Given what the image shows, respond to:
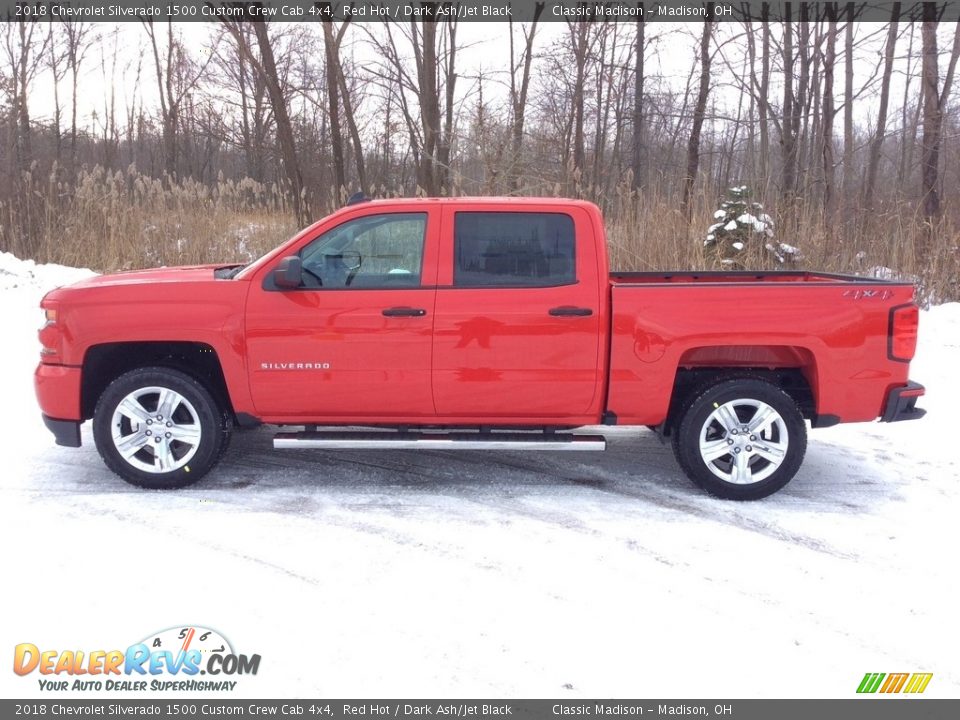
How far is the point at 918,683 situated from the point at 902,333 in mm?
2339

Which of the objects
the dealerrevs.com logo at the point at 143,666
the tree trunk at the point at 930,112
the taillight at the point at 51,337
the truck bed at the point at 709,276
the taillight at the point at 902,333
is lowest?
the dealerrevs.com logo at the point at 143,666

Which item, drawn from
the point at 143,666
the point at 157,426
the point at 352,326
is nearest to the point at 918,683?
the point at 143,666

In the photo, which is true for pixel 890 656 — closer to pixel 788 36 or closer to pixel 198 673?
pixel 198 673

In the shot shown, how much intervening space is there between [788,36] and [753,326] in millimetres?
14495

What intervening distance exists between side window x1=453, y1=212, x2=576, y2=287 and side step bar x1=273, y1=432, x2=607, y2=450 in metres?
0.97

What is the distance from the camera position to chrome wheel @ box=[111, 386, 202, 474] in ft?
16.0

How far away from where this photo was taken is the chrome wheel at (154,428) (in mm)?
4863

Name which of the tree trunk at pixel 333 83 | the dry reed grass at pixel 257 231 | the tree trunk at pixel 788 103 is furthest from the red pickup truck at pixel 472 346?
the tree trunk at pixel 333 83

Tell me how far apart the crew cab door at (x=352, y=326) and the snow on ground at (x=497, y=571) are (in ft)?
2.00

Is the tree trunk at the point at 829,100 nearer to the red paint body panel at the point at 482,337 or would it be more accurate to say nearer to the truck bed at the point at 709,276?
the truck bed at the point at 709,276

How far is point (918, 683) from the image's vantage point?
2.99 metres

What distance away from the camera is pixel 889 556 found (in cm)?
406

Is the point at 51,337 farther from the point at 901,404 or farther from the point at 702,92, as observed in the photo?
the point at 702,92
